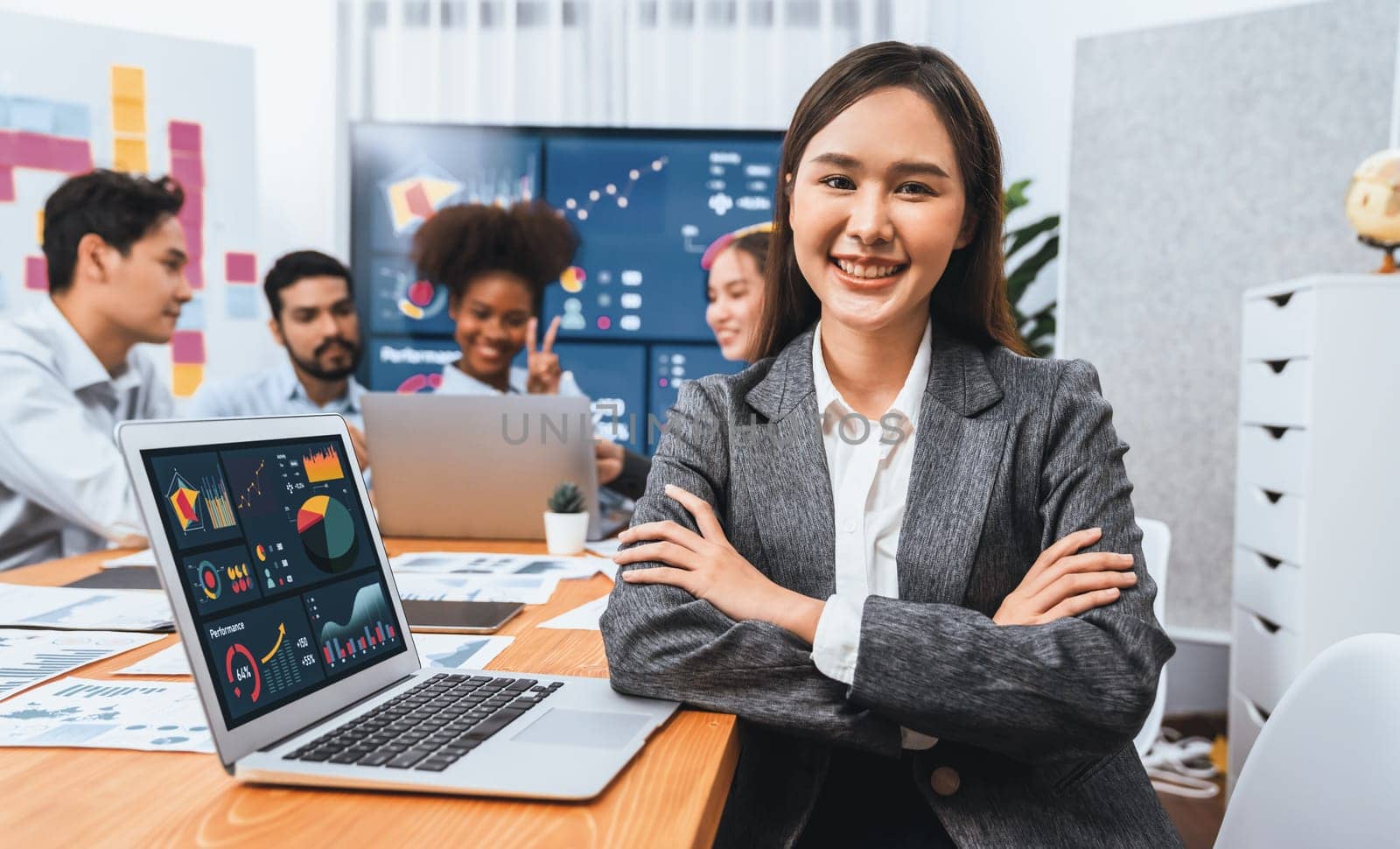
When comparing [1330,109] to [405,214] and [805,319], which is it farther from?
[405,214]

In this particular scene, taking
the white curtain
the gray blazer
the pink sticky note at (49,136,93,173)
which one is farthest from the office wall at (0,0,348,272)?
the gray blazer

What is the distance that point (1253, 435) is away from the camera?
2389mm

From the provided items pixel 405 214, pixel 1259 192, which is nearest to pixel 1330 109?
pixel 1259 192

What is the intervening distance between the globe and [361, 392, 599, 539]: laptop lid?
5.88 ft

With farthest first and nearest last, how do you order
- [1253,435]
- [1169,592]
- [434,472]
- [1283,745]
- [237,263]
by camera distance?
1. [237,263]
2. [1169,592]
3. [1253,435]
4. [434,472]
5. [1283,745]

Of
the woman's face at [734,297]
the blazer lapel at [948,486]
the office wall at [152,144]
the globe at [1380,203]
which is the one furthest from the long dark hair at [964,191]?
the office wall at [152,144]

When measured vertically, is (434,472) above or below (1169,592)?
above

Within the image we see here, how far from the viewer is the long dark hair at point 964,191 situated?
1141 millimetres

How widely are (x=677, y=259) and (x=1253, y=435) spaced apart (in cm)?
170

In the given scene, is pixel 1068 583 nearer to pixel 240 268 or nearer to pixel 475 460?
pixel 475 460

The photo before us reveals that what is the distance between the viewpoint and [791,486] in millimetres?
1132

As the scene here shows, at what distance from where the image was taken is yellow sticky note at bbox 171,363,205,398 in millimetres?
3051

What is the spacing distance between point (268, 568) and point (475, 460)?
1.08m

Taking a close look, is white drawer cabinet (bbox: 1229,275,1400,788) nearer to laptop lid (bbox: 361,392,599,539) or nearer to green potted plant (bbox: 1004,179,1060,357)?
green potted plant (bbox: 1004,179,1060,357)
